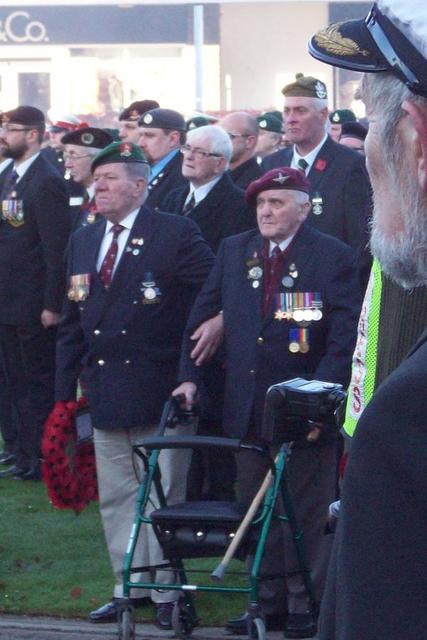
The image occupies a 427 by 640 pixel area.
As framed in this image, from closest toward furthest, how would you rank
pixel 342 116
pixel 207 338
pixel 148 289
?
1. pixel 207 338
2. pixel 148 289
3. pixel 342 116

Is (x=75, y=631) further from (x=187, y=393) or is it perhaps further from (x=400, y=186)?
(x=400, y=186)

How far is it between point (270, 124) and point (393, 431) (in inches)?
419

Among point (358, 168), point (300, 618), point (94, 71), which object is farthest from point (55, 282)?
point (94, 71)

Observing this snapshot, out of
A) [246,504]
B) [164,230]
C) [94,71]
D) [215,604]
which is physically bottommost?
[215,604]

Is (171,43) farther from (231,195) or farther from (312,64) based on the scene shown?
(231,195)

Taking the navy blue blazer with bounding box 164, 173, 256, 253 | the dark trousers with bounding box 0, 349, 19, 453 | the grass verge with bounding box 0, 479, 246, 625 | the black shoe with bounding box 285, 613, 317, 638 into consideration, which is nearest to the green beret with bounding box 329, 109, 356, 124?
the dark trousers with bounding box 0, 349, 19, 453

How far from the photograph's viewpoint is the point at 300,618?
518cm

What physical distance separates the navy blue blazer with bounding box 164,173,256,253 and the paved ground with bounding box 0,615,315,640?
2060 millimetres

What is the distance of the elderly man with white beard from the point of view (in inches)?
44.9

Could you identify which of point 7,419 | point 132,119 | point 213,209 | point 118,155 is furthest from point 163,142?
point 7,419

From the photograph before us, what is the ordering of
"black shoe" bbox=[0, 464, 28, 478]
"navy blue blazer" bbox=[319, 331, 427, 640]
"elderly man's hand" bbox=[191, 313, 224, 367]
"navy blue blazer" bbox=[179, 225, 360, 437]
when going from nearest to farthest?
"navy blue blazer" bbox=[319, 331, 427, 640]
"navy blue blazer" bbox=[179, 225, 360, 437]
"elderly man's hand" bbox=[191, 313, 224, 367]
"black shoe" bbox=[0, 464, 28, 478]

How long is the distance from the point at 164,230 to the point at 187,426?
850mm

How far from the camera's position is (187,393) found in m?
5.19

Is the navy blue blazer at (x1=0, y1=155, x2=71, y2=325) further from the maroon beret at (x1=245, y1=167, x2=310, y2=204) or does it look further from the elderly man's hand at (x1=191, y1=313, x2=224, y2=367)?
the maroon beret at (x1=245, y1=167, x2=310, y2=204)
